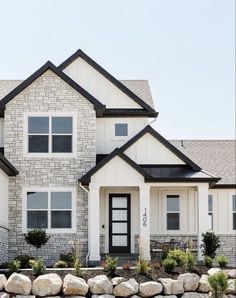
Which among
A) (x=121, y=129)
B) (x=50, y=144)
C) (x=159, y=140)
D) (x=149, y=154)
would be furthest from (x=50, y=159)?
(x=159, y=140)

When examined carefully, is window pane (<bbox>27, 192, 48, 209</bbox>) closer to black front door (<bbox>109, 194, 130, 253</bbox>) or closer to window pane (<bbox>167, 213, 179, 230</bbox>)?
black front door (<bbox>109, 194, 130, 253</bbox>)

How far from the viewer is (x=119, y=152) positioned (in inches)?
953

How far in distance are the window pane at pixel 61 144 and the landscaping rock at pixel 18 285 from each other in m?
7.55

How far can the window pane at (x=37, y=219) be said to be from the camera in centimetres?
2520

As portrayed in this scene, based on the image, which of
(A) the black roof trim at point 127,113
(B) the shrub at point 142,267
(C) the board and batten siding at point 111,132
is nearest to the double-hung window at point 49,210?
(C) the board and batten siding at point 111,132

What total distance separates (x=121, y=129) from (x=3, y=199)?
560 centimetres

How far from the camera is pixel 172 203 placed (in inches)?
1051

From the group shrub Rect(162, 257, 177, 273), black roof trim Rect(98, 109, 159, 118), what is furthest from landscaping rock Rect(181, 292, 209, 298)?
black roof trim Rect(98, 109, 159, 118)

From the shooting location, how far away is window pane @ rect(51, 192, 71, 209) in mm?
25344

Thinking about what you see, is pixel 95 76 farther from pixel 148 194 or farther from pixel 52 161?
pixel 148 194

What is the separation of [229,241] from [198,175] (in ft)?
15.3

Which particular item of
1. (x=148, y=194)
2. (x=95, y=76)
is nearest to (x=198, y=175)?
(x=148, y=194)

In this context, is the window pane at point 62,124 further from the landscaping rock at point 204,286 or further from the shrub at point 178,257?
the landscaping rock at point 204,286

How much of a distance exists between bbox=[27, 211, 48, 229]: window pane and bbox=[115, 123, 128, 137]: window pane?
4.34 m
